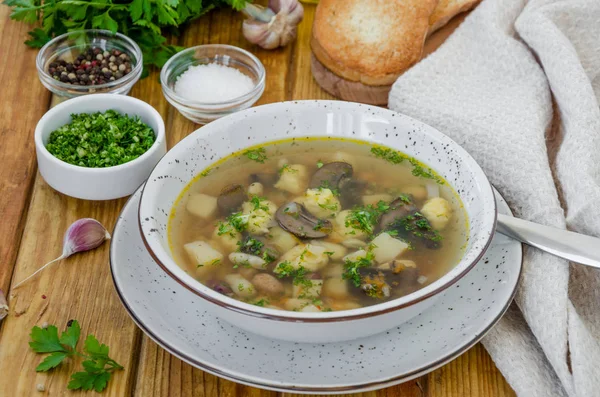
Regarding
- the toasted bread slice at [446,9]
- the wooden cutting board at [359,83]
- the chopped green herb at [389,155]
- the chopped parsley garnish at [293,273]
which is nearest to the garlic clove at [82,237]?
the chopped parsley garnish at [293,273]

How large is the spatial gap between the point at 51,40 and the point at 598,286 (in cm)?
233

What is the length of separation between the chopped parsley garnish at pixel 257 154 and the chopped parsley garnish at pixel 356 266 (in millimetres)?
564

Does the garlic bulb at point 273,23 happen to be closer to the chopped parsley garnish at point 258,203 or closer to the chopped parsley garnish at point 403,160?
the chopped parsley garnish at point 403,160

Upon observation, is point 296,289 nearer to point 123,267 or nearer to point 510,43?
point 123,267

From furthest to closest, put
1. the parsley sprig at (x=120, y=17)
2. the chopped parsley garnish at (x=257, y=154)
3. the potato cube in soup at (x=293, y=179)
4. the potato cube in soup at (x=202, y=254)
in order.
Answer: the parsley sprig at (x=120, y=17)
the chopped parsley garnish at (x=257, y=154)
the potato cube in soup at (x=293, y=179)
the potato cube in soup at (x=202, y=254)

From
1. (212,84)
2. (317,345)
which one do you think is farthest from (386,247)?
(212,84)

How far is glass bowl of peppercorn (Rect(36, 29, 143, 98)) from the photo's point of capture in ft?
10.3

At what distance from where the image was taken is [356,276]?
218cm

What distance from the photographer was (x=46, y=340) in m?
2.18

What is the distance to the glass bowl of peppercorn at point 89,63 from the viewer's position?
10.3 feet

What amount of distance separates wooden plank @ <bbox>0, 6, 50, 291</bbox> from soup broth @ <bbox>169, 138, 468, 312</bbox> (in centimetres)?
63

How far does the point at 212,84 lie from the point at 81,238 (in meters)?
0.96

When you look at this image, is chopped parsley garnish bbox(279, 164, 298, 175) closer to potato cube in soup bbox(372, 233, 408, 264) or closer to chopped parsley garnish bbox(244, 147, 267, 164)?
chopped parsley garnish bbox(244, 147, 267, 164)

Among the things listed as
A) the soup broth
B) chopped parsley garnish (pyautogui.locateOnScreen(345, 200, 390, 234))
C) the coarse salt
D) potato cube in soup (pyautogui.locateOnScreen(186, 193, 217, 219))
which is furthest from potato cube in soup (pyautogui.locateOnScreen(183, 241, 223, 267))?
the coarse salt
